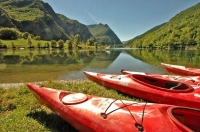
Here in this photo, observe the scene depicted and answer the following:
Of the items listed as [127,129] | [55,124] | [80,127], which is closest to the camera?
→ [127,129]

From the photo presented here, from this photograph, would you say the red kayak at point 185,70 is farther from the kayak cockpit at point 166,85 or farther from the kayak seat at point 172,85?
the kayak seat at point 172,85

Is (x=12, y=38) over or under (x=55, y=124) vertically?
over

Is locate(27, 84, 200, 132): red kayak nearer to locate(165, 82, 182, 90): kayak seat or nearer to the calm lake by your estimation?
locate(165, 82, 182, 90): kayak seat

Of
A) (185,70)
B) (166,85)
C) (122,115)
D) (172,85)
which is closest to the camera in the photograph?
(122,115)

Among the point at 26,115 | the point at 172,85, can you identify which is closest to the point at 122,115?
the point at 26,115

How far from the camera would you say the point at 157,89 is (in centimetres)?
715

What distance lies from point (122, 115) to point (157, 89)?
330 centimetres

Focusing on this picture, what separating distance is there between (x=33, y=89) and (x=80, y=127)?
267cm

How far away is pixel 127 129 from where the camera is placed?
393 cm

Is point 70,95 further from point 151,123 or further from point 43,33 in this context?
point 43,33

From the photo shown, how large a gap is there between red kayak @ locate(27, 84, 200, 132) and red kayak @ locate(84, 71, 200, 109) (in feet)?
7.12

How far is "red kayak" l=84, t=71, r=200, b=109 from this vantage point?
6426mm

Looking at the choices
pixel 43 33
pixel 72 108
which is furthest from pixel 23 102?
pixel 43 33

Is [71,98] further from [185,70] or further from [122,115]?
[185,70]
